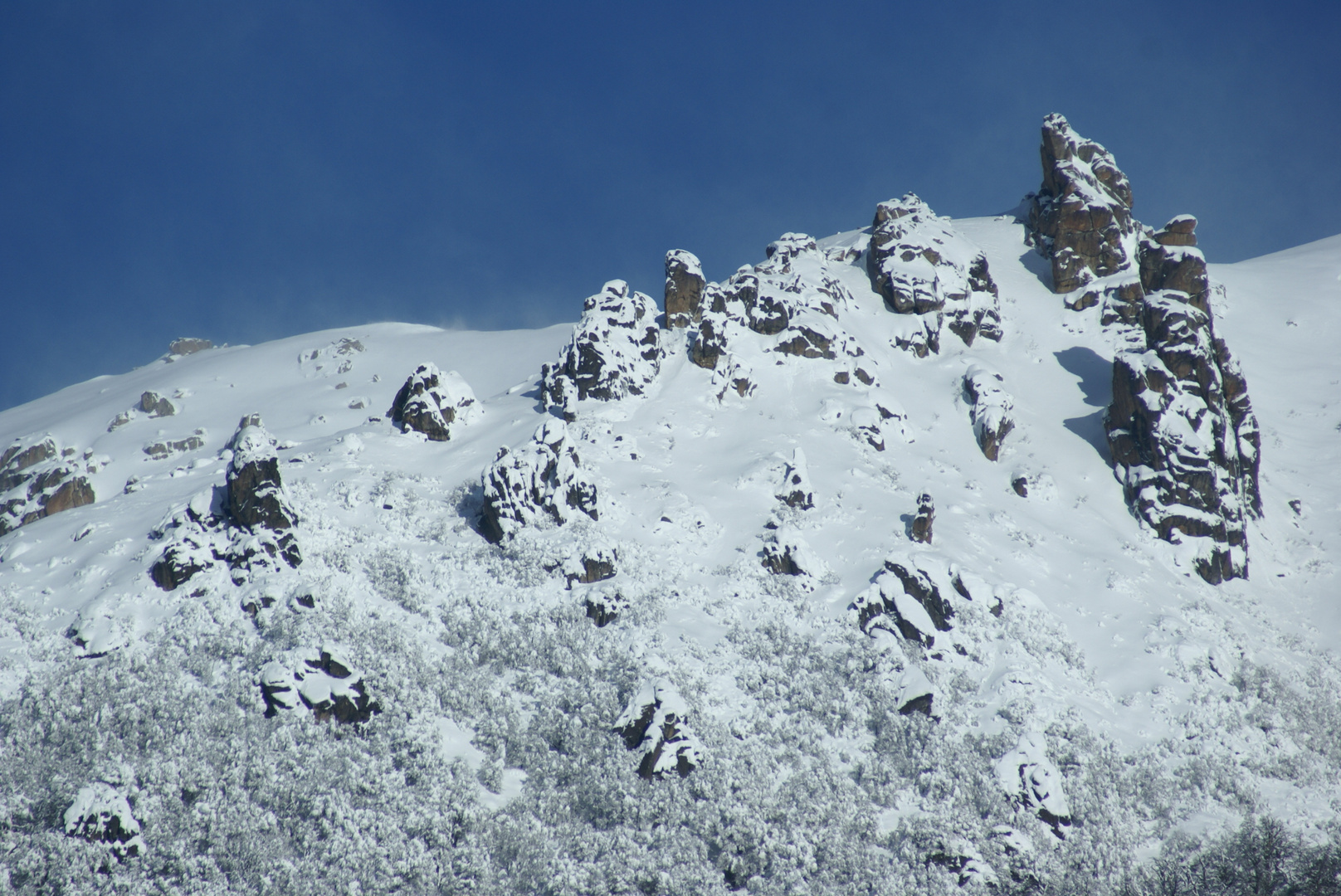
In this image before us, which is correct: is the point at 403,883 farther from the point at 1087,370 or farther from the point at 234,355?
the point at 234,355

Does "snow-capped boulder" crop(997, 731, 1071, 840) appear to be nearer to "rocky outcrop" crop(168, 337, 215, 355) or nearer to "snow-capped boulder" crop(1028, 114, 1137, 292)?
"snow-capped boulder" crop(1028, 114, 1137, 292)

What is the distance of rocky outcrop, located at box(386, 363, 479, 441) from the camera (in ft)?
167

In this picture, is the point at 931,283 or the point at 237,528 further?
the point at 931,283

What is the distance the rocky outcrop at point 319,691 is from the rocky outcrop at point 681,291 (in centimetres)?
3847

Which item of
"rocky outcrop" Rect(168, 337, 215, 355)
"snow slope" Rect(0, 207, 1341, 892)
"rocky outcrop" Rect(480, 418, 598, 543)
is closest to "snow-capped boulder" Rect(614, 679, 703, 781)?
"snow slope" Rect(0, 207, 1341, 892)

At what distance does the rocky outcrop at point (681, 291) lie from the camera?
62531 millimetres

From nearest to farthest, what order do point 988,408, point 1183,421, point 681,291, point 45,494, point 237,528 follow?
point 237,528, point 1183,421, point 45,494, point 988,408, point 681,291

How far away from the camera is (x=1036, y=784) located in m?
29.9

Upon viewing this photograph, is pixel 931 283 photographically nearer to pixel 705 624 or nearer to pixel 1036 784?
pixel 705 624

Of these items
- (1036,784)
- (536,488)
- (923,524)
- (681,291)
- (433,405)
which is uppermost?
(681,291)

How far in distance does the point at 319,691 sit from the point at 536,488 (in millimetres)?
14948

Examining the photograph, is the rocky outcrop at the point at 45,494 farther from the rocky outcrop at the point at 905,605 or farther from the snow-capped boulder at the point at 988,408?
the snow-capped boulder at the point at 988,408

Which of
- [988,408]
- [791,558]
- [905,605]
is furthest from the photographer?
[988,408]

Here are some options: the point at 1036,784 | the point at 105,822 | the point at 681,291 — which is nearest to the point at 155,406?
the point at 681,291
